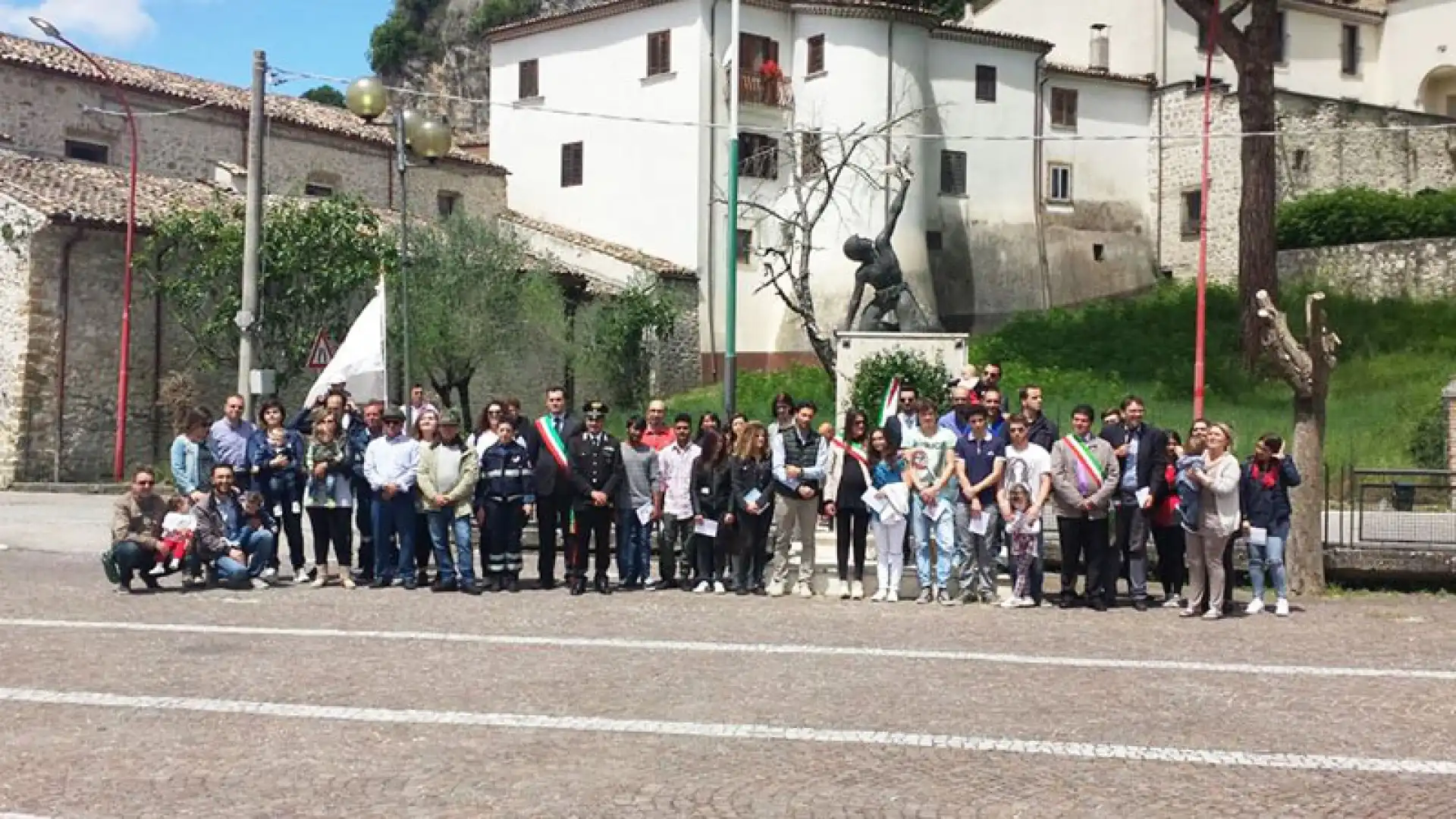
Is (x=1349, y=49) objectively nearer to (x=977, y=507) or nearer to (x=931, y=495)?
(x=977, y=507)

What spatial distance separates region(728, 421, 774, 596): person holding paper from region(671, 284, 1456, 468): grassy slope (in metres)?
12.6

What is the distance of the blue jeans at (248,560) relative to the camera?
46.5 ft

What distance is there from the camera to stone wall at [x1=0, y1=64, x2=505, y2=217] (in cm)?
3116

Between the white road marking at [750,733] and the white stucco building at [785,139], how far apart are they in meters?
30.1

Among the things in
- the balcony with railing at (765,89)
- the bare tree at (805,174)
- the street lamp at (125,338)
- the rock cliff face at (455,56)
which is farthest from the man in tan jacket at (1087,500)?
the rock cliff face at (455,56)

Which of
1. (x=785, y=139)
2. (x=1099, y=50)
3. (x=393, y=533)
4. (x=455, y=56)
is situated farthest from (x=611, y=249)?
(x=455, y=56)

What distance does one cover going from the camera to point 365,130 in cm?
3859

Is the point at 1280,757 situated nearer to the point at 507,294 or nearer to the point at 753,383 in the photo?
the point at 507,294

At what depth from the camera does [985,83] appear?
43062 millimetres

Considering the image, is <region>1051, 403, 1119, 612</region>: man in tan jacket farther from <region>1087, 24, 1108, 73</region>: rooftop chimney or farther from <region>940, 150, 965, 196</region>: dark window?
<region>1087, 24, 1108, 73</region>: rooftop chimney

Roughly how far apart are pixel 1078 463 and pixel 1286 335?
264cm

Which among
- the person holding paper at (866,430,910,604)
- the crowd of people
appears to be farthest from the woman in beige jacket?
the person holding paper at (866,430,910,604)

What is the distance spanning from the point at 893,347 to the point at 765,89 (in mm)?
21817

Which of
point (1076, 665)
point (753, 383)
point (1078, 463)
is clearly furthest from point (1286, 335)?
point (753, 383)
